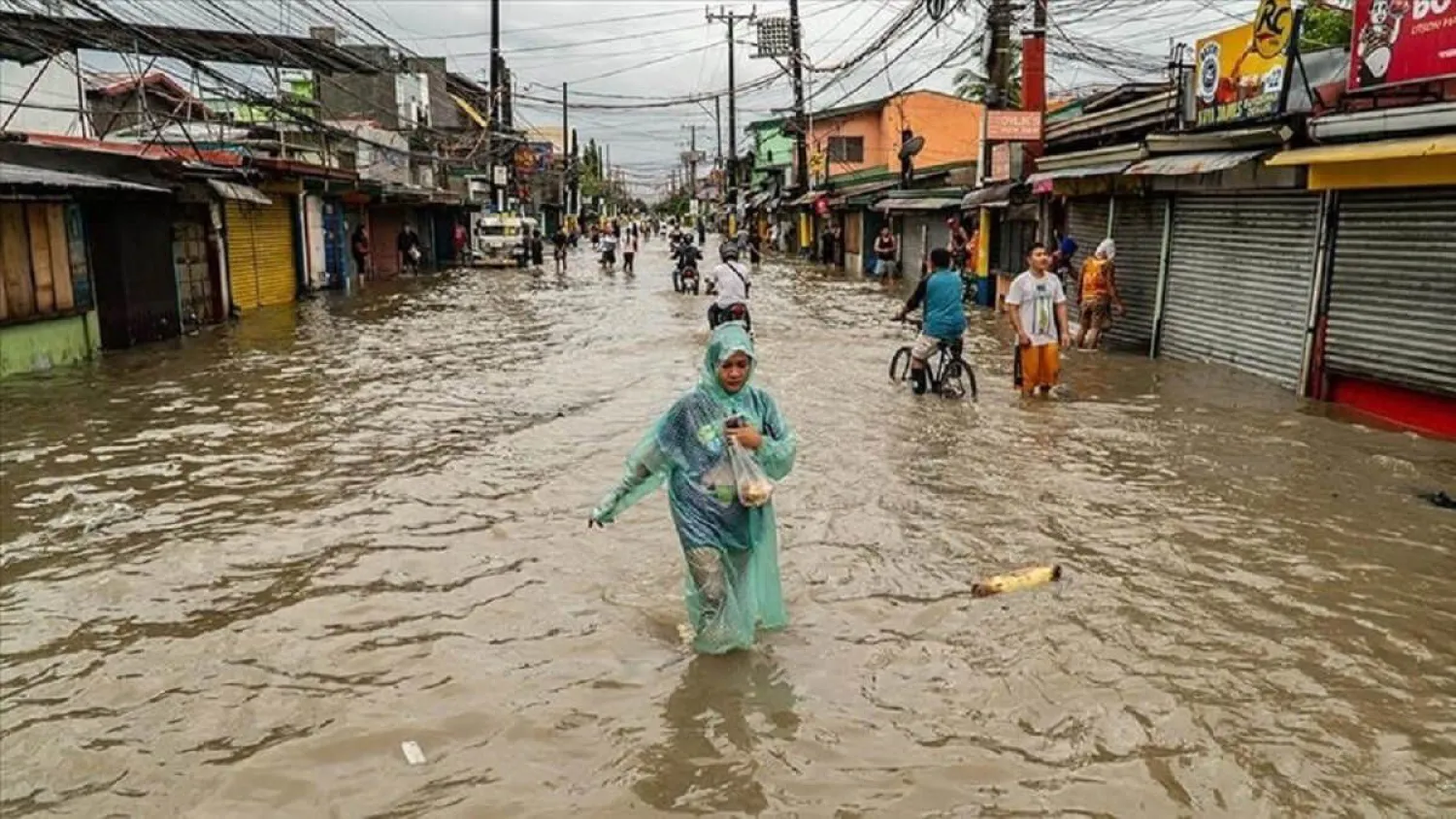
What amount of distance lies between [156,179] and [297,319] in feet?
16.6

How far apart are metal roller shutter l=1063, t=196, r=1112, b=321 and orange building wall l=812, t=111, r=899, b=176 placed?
33038 millimetres

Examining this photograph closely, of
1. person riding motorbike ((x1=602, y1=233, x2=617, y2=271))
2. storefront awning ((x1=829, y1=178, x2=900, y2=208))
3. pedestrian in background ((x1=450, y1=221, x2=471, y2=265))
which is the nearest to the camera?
storefront awning ((x1=829, y1=178, x2=900, y2=208))

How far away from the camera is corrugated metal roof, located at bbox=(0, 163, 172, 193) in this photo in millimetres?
12734

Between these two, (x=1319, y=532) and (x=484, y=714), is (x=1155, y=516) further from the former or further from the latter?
(x=484, y=714)

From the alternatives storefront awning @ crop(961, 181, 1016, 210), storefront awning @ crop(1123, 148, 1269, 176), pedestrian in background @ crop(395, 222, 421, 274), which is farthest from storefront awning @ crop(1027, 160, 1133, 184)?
pedestrian in background @ crop(395, 222, 421, 274)

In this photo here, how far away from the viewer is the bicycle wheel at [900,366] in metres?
13.5

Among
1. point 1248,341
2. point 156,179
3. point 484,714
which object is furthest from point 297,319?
point 484,714

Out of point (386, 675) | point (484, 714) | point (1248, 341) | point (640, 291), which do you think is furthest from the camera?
point (640, 291)

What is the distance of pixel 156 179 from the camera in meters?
17.6

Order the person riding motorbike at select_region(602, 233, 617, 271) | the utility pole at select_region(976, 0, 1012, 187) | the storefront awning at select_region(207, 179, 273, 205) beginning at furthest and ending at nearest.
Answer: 1. the person riding motorbike at select_region(602, 233, 617, 271)
2. the utility pole at select_region(976, 0, 1012, 187)
3. the storefront awning at select_region(207, 179, 273, 205)

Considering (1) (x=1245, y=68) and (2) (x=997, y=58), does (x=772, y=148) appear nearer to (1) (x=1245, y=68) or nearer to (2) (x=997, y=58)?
(2) (x=997, y=58)

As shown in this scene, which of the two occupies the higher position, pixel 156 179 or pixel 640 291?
pixel 156 179

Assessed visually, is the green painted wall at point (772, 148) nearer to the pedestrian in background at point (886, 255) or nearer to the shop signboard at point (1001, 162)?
the pedestrian in background at point (886, 255)

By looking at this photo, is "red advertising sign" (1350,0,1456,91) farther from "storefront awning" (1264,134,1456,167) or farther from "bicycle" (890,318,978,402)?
"bicycle" (890,318,978,402)
